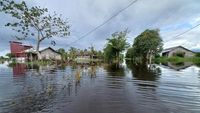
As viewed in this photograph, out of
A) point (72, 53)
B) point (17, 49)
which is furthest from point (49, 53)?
point (17, 49)

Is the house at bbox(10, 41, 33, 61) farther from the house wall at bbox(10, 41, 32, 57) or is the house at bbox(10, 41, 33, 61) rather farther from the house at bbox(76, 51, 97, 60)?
the house at bbox(76, 51, 97, 60)

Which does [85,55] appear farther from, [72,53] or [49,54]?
[49,54]

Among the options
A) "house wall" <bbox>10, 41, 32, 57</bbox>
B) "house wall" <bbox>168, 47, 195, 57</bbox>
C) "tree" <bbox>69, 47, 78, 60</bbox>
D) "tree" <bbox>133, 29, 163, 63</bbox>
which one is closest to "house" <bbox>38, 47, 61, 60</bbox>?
"tree" <bbox>69, 47, 78, 60</bbox>

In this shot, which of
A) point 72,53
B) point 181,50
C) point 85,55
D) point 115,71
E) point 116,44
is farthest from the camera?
point 85,55

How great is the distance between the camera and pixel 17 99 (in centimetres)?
974

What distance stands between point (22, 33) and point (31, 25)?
6.55ft

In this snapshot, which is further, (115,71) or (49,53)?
(49,53)

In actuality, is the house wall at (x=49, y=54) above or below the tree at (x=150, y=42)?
below

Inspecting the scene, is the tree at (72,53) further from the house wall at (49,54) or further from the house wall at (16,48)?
the house wall at (16,48)

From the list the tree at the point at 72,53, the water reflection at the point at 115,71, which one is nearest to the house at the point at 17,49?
the tree at the point at 72,53

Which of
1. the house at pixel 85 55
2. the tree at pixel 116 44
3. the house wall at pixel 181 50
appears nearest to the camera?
the tree at pixel 116 44

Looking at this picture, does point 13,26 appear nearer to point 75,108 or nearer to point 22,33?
point 22,33

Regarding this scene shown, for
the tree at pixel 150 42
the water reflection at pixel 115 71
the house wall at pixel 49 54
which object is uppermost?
the tree at pixel 150 42

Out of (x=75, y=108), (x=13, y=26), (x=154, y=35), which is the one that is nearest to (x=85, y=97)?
(x=75, y=108)
